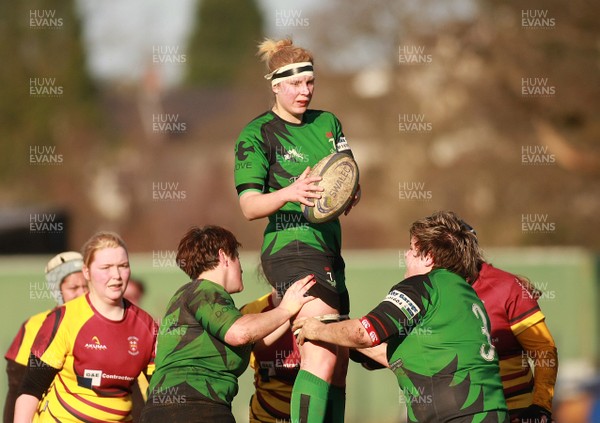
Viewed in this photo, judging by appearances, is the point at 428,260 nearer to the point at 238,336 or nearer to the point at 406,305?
the point at 406,305

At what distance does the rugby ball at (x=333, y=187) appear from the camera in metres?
5.36

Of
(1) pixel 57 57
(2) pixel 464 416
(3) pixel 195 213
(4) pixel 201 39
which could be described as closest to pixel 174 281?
(2) pixel 464 416

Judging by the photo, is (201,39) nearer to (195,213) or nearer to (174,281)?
(195,213)

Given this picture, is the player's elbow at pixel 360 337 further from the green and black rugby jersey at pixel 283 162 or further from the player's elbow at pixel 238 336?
the green and black rugby jersey at pixel 283 162

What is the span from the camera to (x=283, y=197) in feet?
17.5

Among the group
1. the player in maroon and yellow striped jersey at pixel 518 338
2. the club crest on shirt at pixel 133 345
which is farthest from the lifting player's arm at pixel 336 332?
the player in maroon and yellow striped jersey at pixel 518 338

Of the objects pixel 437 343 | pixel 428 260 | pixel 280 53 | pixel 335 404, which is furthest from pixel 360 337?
pixel 280 53

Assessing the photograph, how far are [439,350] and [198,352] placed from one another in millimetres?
1279

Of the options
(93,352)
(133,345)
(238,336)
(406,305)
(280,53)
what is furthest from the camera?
(133,345)

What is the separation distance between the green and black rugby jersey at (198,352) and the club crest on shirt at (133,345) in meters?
0.60

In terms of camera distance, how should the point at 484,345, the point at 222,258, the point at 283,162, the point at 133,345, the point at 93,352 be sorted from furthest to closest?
the point at 133,345 < the point at 93,352 < the point at 283,162 < the point at 222,258 < the point at 484,345

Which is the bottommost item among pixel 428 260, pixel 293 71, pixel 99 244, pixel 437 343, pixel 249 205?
pixel 437 343

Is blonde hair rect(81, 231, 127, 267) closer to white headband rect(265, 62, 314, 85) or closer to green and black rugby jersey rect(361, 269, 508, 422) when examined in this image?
white headband rect(265, 62, 314, 85)

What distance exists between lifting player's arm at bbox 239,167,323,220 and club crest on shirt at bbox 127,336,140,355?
1.22 m
